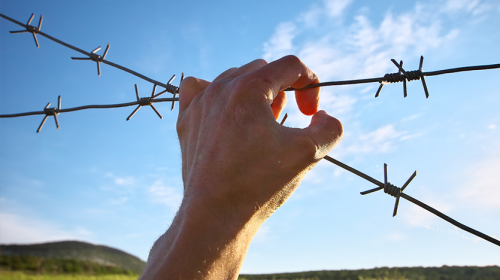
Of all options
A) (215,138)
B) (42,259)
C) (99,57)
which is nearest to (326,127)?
(215,138)

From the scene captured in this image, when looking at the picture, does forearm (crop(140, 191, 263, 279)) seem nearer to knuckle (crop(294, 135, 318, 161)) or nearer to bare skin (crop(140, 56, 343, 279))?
bare skin (crop(140, 56, 343, 279))

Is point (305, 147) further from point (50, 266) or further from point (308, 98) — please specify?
point (50, 266)

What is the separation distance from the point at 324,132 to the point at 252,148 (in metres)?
0.19

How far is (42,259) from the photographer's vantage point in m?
8.04

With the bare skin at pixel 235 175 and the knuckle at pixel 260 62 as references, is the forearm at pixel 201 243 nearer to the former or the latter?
the bare skin at pixel 235 175

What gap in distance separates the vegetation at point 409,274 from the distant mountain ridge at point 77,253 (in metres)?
4.80

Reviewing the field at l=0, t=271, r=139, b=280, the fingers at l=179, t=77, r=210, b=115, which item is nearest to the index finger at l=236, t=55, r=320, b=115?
Answer: the fingers at l=179, t=77, r=210, b=115

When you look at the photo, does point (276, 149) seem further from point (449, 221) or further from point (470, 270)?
point (470, 270)

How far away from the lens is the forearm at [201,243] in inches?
29.7

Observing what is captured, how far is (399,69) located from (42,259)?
9142 mm

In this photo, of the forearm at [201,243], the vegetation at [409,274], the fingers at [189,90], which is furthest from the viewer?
the vegetation at [409,274]

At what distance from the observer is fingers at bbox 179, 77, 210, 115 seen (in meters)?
1.20

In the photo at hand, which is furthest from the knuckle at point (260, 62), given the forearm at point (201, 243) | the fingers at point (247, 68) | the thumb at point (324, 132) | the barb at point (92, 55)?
the barb at point (92, 55)

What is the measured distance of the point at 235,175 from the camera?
830mm
